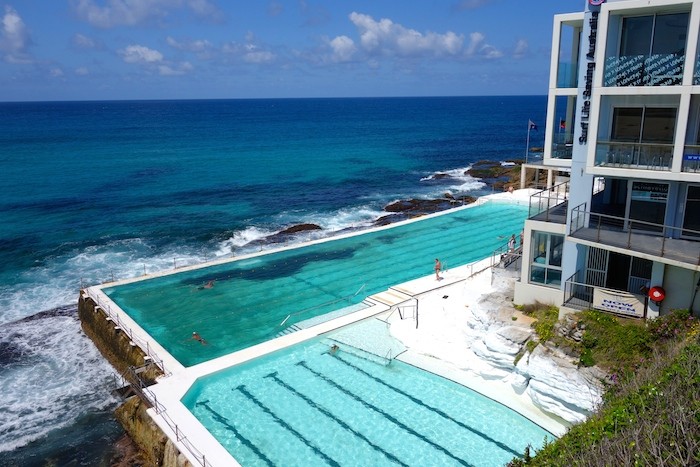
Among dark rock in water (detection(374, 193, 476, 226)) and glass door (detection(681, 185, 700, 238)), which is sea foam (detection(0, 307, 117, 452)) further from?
dark rock in water (detection(374, 193, 476, 226))

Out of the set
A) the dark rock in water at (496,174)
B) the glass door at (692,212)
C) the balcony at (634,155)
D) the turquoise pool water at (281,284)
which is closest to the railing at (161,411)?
the turquoise pool water at (281,284)

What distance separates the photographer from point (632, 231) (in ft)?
50.6

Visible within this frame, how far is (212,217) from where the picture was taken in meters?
46.2

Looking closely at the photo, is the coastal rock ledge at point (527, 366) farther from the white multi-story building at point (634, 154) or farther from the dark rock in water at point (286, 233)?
the dark rock in water at point (286, 233)

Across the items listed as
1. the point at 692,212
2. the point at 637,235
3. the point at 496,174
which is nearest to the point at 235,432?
the point at 637,235

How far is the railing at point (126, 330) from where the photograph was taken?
62.5 ft

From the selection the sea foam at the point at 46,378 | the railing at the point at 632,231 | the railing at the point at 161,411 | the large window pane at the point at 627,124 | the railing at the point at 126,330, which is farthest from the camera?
the railing at the point at 126,330

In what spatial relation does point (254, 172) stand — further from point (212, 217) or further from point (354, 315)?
point (354, 315)

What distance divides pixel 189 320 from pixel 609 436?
17818 mm

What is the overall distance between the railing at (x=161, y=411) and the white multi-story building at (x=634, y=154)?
11685 millimetres

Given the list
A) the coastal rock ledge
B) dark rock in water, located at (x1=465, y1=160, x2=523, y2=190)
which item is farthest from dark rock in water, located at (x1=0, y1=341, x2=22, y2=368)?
dark rock in water, located at (x1=465, y1=160, x2=523, y2=190)

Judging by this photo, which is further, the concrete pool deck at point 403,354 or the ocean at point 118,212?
the ocean at point 118,212

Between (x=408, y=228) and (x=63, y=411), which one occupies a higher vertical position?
(x=408, y=228)

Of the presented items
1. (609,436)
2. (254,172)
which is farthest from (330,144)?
(609,436)
